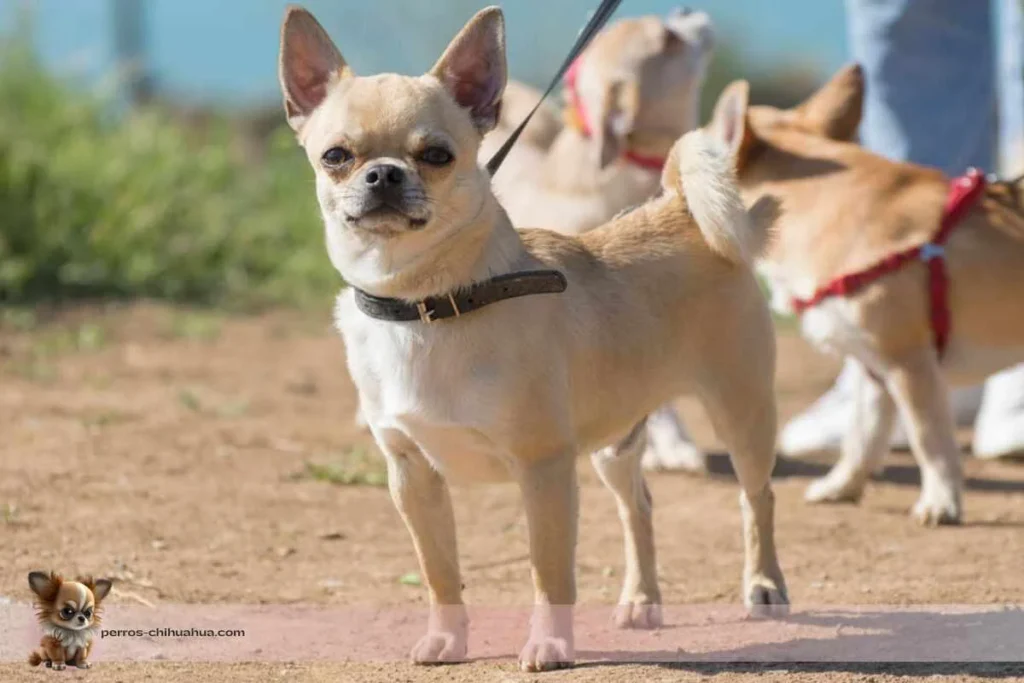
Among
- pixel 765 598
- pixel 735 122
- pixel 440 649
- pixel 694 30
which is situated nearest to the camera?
pixel 440 649

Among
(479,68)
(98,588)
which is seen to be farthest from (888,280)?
(98,588)

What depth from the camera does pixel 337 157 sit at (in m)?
3.14

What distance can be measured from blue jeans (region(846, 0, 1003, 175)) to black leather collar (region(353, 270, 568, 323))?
3.02m

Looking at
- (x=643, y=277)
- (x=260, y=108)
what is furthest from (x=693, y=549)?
(x=260, y=108)

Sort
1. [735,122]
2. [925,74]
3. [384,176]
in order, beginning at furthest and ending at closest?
[925,74]
[735,122]
[384,176]

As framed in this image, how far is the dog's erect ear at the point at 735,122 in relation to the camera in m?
5.09

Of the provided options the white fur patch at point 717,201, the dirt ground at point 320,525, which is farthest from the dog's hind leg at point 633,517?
the white fur patch at point 717,201

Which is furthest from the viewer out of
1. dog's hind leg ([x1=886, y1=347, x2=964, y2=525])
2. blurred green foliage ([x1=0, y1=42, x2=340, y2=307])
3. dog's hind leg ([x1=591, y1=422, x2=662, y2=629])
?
blurred green foliage ([x1=0, y1=42, x2=340, y2=307])

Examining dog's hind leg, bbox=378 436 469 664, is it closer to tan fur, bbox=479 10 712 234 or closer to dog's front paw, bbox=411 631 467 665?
dog's front paw, bbox=411 631 467 665

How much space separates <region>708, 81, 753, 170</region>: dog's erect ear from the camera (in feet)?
16.7

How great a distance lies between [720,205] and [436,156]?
857 millimetres

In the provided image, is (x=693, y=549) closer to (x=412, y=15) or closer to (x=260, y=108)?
(x=412, y=15)

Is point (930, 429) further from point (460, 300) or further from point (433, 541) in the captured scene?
point (460, 300)

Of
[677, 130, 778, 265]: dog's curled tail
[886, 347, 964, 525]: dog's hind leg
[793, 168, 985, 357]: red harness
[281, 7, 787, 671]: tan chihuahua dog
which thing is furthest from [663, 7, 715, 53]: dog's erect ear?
[281, 7, 787, 671]: tan chihuahua dog
